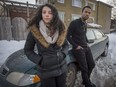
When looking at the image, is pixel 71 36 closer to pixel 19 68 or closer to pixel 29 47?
pixel 19 68

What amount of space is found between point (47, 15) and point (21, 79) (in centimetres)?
135

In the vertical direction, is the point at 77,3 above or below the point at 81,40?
above

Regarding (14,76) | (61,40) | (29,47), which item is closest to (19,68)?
(14,76)

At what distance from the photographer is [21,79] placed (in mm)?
3371

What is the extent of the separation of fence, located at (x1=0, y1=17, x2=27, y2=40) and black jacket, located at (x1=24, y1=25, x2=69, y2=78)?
7313mm

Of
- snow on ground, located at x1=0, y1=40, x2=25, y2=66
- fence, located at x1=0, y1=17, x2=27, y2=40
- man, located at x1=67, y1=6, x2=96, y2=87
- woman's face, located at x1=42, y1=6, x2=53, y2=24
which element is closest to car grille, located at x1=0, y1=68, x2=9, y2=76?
man, located at x1=67, y1=6, x2=96, y2=87

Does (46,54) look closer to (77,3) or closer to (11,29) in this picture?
(11,29)

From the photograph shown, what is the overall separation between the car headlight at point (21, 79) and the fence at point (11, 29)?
6561mm

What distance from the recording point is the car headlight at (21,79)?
3307 millimetres

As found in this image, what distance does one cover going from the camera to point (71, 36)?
4105 mm

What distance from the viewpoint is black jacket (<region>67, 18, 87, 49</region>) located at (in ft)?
13.2

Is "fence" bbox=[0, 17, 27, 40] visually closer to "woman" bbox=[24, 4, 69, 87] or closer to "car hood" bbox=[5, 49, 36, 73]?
"car hood" bbox=[5, 49, 36, 73]

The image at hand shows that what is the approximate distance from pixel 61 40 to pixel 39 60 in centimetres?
42

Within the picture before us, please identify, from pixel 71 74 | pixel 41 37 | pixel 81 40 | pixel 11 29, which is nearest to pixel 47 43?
pixel 41 37
